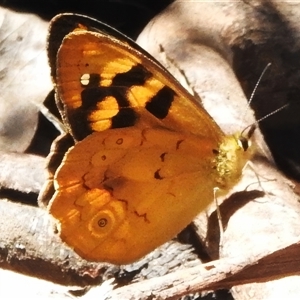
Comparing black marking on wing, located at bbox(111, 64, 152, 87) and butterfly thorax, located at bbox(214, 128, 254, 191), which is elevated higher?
black marking on wing, located at bbox(111, 64, 152, 87)

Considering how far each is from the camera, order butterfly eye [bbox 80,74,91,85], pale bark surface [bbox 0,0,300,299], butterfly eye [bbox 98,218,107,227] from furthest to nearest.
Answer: butterfly eye [bbox 98,218,107,227] < butterfly eye [bbox 80,74,91,85] < pale bark surface [bbox 0,0,300,299]

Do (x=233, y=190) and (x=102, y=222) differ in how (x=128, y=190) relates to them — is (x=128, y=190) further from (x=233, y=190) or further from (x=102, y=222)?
(x=233, y=190)

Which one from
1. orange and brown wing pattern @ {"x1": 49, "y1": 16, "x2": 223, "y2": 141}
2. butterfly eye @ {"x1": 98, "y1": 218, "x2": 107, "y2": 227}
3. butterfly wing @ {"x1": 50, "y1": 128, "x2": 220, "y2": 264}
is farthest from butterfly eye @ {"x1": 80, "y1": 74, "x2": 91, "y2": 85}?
butterfly eye @ {"x1": 98, "y1": 218, "x2": 107, "y2": 227}

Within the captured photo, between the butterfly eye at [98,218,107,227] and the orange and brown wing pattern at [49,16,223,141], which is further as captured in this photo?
the butterfly eye at [98,218,107,227]

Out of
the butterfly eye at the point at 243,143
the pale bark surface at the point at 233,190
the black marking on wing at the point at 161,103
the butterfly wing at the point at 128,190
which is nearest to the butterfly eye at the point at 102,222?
the butterfly wing at the point at 128,190

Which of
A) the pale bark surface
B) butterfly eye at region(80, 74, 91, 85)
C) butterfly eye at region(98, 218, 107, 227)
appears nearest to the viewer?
the pale bark surface

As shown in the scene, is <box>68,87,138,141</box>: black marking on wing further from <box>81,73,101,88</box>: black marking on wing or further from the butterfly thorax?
the butterfly thorax

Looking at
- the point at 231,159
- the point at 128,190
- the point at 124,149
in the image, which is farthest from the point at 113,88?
the point at 231,159

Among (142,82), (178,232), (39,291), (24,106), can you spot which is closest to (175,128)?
(142,82)

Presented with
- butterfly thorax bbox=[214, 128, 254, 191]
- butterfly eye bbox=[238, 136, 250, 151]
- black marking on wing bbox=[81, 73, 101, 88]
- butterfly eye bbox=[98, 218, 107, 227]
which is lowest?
butterfly eye bbox=[98, 218, 107, 227]

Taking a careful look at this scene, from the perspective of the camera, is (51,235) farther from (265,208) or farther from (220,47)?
(220,47)
